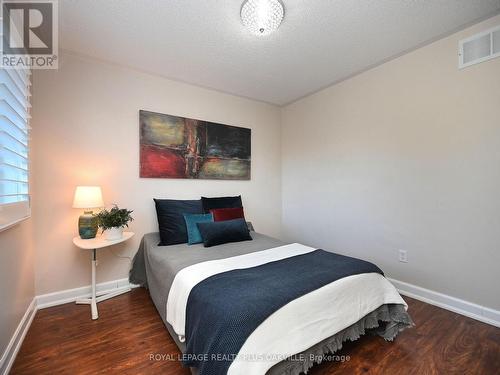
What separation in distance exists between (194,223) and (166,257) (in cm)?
59

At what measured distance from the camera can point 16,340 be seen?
156cm

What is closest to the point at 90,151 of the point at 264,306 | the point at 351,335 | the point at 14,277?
the point at 14,277

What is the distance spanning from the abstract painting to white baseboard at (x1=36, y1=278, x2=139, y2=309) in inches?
49.0

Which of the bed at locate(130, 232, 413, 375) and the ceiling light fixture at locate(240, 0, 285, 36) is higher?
the ceiling light fixture at locate(240, 0, 285, 36)

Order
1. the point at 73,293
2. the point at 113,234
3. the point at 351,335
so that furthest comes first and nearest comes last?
the point at 73,293 < the point at 113,234 < the point at 351,335

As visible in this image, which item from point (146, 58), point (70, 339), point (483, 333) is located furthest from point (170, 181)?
point (483, 333)

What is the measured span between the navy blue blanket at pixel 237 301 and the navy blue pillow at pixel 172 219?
42.7 inches

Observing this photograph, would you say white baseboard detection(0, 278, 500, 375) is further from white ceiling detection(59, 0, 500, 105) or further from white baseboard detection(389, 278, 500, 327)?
white ceiling detection(59, 0, 500, 105)

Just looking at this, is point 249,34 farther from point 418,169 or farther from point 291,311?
point 291,311

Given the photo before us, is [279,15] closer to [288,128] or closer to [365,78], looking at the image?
[365,78]

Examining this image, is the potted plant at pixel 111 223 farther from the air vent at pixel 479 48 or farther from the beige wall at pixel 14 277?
the air vent at pixel 479 48

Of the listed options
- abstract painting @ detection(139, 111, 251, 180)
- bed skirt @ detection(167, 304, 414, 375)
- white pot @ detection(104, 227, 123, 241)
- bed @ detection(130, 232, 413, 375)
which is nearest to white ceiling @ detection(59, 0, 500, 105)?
abstract painting @ detection(139, 111, 251, 180)

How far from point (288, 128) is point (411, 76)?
1.80 meters

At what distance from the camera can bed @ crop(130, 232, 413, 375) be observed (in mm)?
1066
